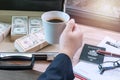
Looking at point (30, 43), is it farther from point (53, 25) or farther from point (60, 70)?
point (60, 70)

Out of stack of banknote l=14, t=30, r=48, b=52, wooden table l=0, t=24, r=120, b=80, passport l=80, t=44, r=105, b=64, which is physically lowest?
passport l=80, t=44, r=105, b=64

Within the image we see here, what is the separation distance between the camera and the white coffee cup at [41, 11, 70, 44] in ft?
2.68

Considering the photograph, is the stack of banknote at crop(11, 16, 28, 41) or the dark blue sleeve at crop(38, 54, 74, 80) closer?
the dark blue sleeve at crop(38, 54, 74, 80)

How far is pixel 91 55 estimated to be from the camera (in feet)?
3.05

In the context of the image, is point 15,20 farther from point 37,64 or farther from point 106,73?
point 106,73

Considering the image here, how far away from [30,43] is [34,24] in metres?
0.12

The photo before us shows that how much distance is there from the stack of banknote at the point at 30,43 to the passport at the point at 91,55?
16 cm

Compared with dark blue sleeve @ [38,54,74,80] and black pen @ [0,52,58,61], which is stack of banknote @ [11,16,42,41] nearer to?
black pen @ [0,52,58,61]

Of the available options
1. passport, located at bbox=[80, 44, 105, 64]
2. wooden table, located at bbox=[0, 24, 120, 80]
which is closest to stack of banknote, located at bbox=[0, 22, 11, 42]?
wooden table, located at bbox=[0, 24, 120, 80]

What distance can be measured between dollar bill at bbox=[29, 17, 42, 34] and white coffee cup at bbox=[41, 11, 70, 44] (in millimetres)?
118

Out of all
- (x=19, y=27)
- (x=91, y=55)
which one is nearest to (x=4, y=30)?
(x=19, y=27)

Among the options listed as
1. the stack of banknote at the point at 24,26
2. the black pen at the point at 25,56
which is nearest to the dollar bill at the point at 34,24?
the stack of banknote at the point at 24,26

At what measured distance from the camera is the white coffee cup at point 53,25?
82 cm

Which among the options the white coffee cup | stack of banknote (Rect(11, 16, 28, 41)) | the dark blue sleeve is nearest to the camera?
the dark blue sleeve
